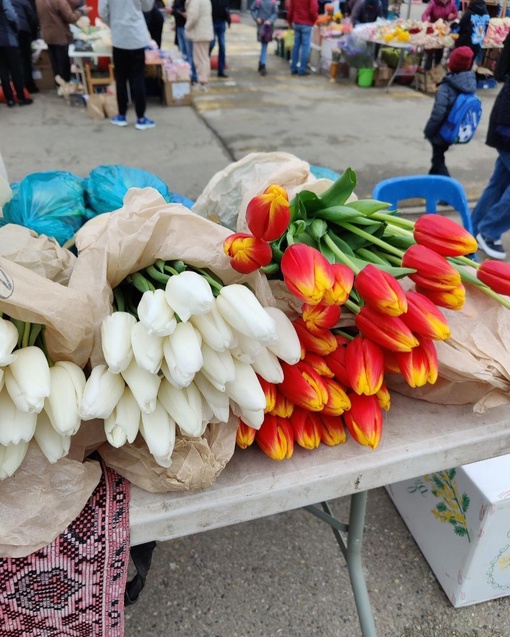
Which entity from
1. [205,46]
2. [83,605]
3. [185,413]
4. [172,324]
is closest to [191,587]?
[83,605]

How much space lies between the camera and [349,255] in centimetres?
114

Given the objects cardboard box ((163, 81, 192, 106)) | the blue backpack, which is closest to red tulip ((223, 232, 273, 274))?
the blue backpack

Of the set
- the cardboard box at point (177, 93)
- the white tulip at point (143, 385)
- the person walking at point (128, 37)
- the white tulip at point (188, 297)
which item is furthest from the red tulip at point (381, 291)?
the cardboard box at point (177, 93)

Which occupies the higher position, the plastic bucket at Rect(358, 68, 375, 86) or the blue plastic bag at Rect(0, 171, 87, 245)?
the blue plastic bag at Rect(0, 171, 87, 245)

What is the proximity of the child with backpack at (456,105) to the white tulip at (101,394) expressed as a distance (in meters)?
3.88

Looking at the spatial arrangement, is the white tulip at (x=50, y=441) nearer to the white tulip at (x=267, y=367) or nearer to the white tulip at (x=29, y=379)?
the white tulip at (x=29, y=379)

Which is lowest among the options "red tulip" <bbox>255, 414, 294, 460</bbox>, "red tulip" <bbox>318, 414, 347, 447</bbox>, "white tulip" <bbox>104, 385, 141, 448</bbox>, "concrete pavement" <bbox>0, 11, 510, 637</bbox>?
"concrete pavement" <bbox>0, 11, 510, 637</bbox>

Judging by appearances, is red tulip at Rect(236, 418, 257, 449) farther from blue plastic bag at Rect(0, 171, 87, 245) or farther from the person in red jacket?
the person in red jacket

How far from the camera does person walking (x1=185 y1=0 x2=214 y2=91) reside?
740 centimetres

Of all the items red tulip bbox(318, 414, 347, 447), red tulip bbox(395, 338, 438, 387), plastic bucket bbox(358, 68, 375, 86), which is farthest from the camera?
plastic bucket bbox(358, 68, 375, 86)

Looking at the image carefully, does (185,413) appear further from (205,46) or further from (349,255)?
(205,46)

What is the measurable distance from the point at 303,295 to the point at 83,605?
795 millimetres

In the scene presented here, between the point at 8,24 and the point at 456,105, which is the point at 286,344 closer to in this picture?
the point at 456,105

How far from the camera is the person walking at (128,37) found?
17.6 feet
